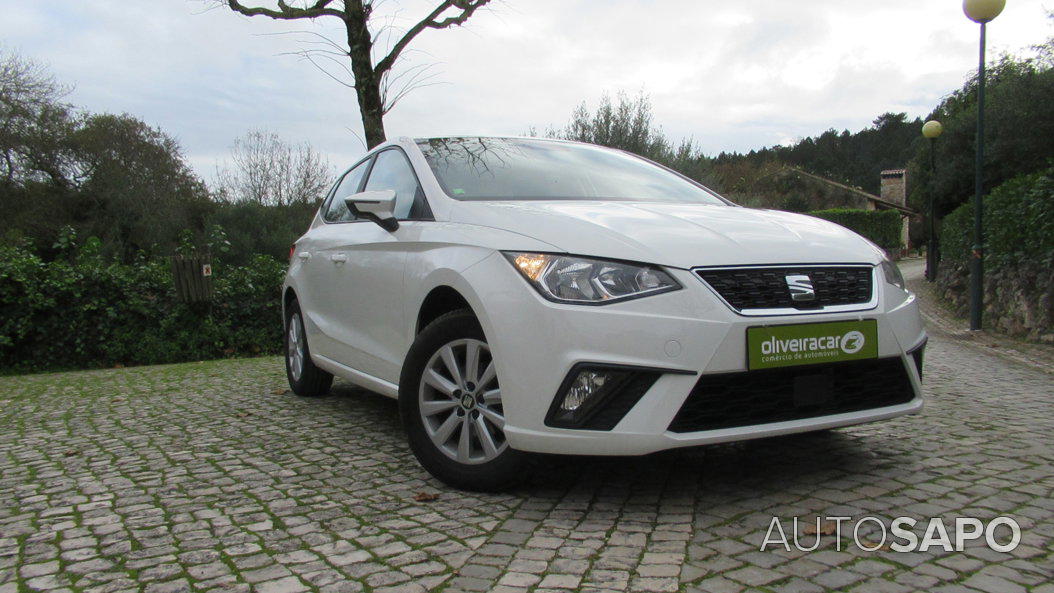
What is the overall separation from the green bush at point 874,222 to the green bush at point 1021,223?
105 ft

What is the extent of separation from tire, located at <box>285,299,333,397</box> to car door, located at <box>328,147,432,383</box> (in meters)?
1.03

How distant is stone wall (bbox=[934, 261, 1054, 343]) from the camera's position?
8.90 metres

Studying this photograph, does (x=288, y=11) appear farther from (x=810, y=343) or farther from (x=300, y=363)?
(x=810, y=343)

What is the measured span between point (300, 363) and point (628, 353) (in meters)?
3.75

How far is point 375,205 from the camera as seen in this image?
4.04m

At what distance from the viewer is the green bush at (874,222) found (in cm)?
4331

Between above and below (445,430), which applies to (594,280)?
above

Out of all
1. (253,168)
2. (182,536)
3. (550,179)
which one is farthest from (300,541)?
(253,168)

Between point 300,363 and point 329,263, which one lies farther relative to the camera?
point 300,363

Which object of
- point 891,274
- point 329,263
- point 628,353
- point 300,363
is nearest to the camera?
point 628,353

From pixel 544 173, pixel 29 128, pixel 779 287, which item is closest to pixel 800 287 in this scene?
pixel 779 287

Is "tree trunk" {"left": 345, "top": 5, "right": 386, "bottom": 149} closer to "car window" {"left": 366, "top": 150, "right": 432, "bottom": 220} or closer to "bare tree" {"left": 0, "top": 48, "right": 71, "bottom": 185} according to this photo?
"car window" {"left": 366, "top": 150, "right": 432, "bottom": 220}

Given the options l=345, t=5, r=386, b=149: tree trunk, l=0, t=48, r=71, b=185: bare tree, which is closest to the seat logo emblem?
l=345, t=5, r=386, b=149: tree trunk

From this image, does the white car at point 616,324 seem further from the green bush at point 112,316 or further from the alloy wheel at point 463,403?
the green bush at point 112,316
